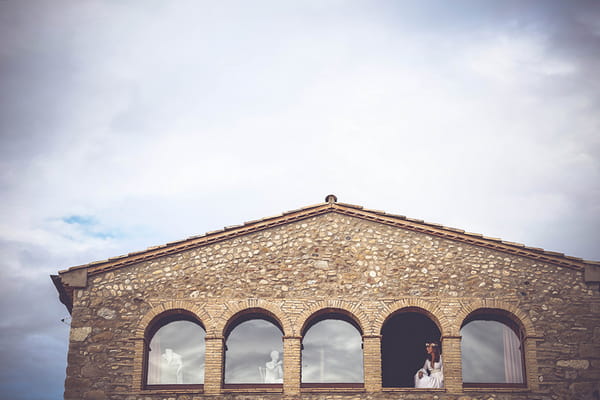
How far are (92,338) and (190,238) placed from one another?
11.8 feet

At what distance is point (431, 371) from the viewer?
1867 cm

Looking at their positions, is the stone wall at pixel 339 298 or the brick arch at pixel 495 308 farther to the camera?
the brick arch at pixel 495 308

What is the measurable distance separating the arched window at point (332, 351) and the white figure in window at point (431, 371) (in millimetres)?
1554

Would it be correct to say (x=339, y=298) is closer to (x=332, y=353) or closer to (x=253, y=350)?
(x=332, y=353)

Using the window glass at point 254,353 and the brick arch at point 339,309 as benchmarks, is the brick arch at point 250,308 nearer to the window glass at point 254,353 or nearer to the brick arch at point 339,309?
the brick arch at point 339,309

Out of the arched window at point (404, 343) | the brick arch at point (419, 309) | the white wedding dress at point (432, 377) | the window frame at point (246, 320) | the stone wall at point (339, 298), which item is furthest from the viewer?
the arched window at point (404, 343)

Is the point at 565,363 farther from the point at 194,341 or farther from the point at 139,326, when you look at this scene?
the point at 139,326

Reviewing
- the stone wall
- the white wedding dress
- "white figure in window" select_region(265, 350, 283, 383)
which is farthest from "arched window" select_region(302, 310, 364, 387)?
the white wedding dress

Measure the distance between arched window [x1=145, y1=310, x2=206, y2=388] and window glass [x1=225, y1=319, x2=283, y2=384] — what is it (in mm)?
788

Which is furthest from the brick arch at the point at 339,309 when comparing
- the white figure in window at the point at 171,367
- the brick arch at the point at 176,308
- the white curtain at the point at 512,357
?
the white curtain at the point at 512,357

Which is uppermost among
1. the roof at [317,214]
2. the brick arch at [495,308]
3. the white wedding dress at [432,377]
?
the roof at [317,214]

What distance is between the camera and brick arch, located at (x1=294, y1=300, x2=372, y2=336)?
18.6m

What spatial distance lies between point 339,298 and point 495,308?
4099 millimetres

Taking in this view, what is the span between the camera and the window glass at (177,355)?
60.8 feet
